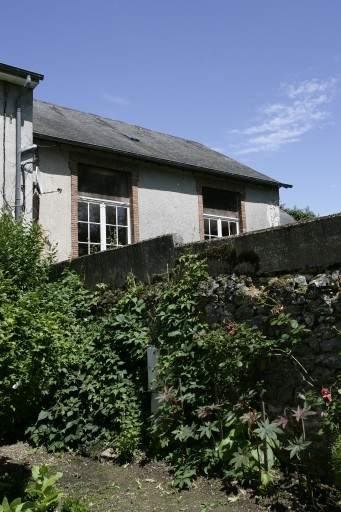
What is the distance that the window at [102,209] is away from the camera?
11.5 metres

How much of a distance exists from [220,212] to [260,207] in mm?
1517

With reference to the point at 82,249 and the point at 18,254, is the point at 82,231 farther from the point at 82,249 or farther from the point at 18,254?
the point at 18,254

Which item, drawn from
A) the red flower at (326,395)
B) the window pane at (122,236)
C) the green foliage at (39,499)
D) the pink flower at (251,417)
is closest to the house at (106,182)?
the window pane at (122,236)

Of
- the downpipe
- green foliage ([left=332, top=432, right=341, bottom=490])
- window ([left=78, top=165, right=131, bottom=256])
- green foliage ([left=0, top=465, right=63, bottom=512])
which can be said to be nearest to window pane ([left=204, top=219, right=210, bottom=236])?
window ([left=78, top=165, right=131, bottom=256])

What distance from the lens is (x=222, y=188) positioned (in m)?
14.2

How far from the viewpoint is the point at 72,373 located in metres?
6.40

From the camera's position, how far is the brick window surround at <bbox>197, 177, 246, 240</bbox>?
13.6 meters

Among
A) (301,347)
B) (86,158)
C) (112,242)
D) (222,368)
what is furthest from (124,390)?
(86,158)

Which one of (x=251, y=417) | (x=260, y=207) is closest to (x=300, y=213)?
(x=260, y=207)

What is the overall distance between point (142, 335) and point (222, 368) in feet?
4.90

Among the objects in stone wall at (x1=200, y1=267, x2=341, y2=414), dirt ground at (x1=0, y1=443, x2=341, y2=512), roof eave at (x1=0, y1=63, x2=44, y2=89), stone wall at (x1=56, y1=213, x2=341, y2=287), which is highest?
roof eave at (x1=0, y1=63, x2=44, y2=89)

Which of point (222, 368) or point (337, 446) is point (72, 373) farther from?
point (337, 446)

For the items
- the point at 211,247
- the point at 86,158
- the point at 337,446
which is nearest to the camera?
the point at 337,446

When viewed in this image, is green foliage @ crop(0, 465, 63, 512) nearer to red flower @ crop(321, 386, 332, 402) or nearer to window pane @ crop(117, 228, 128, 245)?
red flower @ crop(321, 386, 332, 402)
